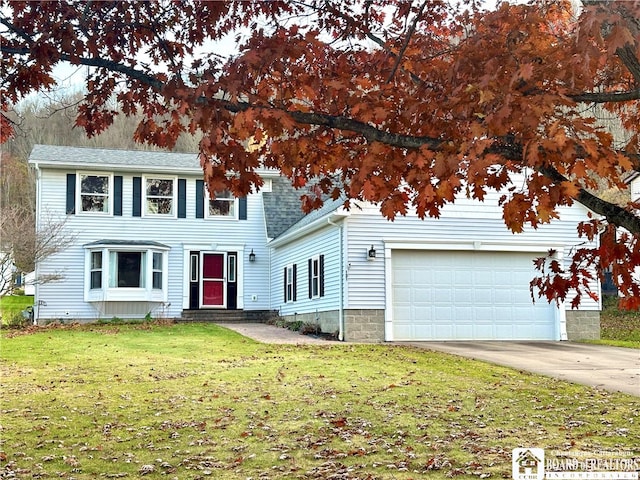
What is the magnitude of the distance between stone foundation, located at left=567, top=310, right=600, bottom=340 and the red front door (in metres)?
11.8

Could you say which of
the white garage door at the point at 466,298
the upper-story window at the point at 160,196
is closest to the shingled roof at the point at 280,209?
the upper-story window at the point at 160,196

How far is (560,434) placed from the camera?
292 inches

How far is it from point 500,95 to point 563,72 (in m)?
0.43

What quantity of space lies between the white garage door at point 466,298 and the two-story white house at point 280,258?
29 mm

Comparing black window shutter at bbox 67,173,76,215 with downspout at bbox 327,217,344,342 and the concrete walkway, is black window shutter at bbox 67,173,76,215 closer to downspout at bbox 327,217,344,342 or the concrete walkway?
the concrete walkway

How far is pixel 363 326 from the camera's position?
17.7 m

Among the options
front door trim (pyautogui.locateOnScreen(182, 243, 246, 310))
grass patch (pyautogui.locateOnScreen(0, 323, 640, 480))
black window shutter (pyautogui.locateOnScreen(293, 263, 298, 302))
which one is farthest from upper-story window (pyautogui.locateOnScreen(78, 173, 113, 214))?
grass patch (pyautogui.locateOnScreen(0, 323, 640, 480))

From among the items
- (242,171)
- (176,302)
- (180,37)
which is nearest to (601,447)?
(242,171)

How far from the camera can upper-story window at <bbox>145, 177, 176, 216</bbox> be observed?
25.0 m

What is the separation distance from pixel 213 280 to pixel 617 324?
14213 mm

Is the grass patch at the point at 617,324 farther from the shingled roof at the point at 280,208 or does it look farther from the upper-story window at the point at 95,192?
the upper-story window at the point at 95,192

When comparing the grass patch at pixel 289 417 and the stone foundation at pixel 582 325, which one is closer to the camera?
the grass patch at pixel 289 417

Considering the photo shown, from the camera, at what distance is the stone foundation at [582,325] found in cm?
1902

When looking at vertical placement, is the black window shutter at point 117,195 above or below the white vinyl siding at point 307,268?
above
